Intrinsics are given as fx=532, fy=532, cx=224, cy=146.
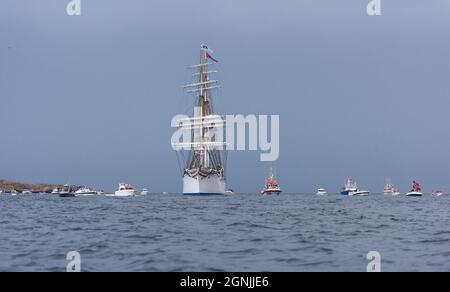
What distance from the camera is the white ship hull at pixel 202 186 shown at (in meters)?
136

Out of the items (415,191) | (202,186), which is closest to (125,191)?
(202,186)

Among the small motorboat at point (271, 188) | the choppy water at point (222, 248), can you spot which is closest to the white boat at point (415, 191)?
the small motorboat at point (271, 188)

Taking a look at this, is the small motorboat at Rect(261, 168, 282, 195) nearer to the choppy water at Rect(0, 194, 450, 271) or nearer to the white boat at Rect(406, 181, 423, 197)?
the white boat at Rect(406, 181, 423, 197)

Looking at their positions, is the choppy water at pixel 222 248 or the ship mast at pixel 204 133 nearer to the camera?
the choppy water at pixel 222 248

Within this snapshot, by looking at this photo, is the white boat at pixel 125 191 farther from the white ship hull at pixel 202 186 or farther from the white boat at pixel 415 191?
the white boat at pixel 415 191

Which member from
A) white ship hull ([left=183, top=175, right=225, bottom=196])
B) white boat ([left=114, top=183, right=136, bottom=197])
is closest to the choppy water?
white boat ([left=114, top=183, right=136, bottom=197])

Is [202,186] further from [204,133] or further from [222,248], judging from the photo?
[222,248]

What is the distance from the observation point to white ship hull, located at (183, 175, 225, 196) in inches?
5354

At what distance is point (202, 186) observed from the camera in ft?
446

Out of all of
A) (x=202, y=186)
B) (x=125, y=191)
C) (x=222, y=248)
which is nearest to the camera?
(x=222, y=248)
